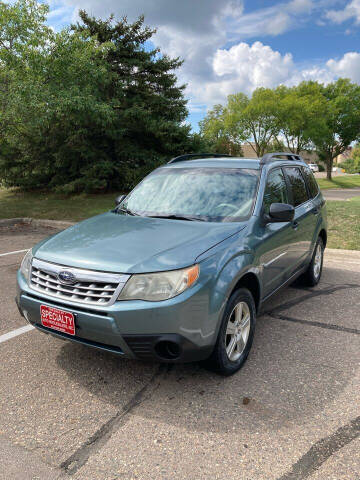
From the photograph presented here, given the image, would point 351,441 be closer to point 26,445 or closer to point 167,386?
point 167,386

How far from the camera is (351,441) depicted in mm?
2357

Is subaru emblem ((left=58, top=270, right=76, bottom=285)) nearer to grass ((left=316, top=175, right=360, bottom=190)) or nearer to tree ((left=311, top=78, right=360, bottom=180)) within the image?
grass ((left=316, top=175, right=360, bottom=190))

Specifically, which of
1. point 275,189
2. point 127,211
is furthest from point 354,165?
point 127,211

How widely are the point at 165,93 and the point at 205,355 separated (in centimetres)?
1668

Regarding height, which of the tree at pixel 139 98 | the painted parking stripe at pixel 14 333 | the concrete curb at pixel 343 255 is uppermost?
the tree at pixel 139 98

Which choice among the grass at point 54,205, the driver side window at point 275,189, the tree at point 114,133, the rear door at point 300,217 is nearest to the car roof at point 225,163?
the driver side window at point 275,189

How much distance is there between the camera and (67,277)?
8.87 ft

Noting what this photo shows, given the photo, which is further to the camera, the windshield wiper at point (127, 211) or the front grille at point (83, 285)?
the windshield wiper at point (127, 211)

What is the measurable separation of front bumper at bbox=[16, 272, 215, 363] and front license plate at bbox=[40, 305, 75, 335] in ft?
0.14

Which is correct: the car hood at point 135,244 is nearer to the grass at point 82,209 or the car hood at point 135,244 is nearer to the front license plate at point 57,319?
the front license plate at point 57,319

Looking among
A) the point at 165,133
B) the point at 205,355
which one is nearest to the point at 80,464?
the point at 205,355

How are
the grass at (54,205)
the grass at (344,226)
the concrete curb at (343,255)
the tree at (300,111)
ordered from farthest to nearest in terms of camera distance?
1. the tree at (300,111)
2. the grass at (54,205)
3. the grass at (344,226)
4. the concrete curb at (343,255)

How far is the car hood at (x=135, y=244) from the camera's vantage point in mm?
2645

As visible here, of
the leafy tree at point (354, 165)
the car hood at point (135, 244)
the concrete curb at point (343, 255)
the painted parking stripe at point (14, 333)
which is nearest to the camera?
the car hood at point (135, 244)
